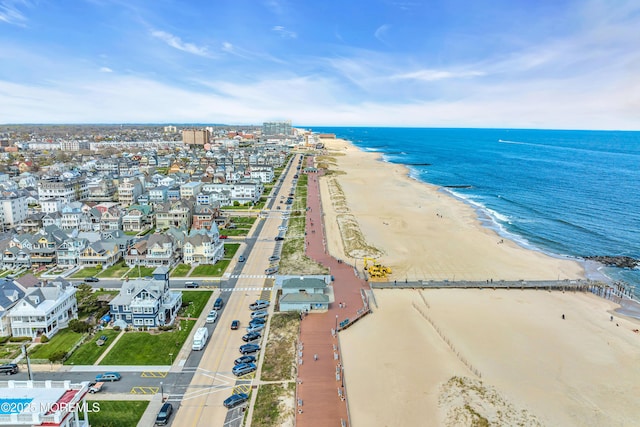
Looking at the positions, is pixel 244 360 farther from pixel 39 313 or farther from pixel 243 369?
pixel 39 313

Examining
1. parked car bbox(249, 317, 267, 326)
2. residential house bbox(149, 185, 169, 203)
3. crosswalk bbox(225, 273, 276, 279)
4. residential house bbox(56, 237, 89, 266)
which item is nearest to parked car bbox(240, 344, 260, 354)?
parked car bbox(249, 317, 267, 326)

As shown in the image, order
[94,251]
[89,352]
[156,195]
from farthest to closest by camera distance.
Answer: [156,195]
[94,251]
[89,352]

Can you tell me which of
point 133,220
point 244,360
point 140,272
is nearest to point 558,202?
point 244,360

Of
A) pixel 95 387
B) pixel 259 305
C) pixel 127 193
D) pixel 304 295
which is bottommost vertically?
pixel 95 387

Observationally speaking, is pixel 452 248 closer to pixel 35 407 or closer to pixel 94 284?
pixel 94 284

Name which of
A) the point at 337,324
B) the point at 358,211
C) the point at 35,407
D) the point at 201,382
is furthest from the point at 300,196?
the point at 35,407
